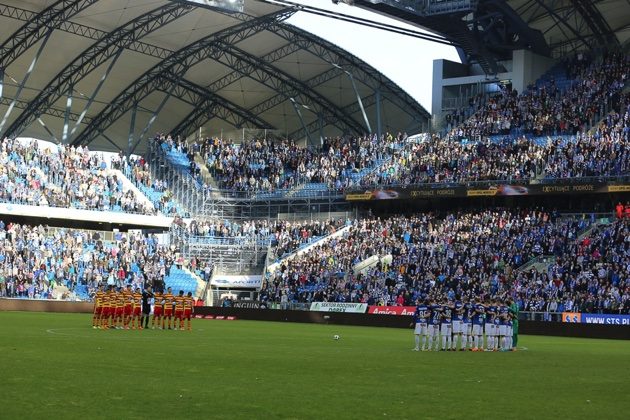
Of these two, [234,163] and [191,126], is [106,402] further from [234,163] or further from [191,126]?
[191,126]

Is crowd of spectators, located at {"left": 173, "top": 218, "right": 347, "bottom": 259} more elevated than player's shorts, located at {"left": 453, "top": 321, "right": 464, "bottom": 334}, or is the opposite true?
crowd of spectators, located at {"left": 173, "top": 218, "right": 347, "bottom": 259}

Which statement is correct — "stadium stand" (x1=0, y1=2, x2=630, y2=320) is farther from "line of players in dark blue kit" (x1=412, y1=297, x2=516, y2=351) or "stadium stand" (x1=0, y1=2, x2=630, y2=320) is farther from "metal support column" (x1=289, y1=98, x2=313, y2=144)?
"line of players in dark blue kit" (x1=412, y1=297, x2=516, y2=351)

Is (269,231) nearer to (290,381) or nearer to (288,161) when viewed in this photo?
(288,161)

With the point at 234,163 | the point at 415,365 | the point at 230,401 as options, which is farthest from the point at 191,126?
the point at 230,401

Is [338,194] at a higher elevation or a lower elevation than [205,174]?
lower

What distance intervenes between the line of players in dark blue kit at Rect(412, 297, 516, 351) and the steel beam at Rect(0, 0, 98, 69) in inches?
1712

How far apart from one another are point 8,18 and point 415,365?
52.5m

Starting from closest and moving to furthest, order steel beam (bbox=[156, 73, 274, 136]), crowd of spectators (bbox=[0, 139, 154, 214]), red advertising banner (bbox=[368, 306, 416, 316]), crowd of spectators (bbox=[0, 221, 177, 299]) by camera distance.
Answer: red advertising banner (bbox=[368, 306, 416, 316])
crowd of spectators (bbox=[0, 221, 177, 299])
crowd of spectators (bbox=[0, 139, 154, 214])
steel beam (bbox=[156, 73, 274, 136])

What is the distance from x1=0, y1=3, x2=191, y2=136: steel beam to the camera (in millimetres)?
71875

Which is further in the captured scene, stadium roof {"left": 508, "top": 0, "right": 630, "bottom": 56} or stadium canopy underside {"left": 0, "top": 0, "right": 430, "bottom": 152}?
stadium roof {"left": 508, "top": 0, "right": 630, "bottom": 56}

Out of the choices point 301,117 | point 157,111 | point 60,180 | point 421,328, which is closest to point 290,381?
point 421,328

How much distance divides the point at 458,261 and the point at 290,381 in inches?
1730

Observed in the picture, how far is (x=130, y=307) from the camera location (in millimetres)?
41219

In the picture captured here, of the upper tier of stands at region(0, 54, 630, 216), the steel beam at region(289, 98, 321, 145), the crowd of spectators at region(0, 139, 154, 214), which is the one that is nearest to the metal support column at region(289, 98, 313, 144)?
the steel beam at region(289, 98, 321, 145)
